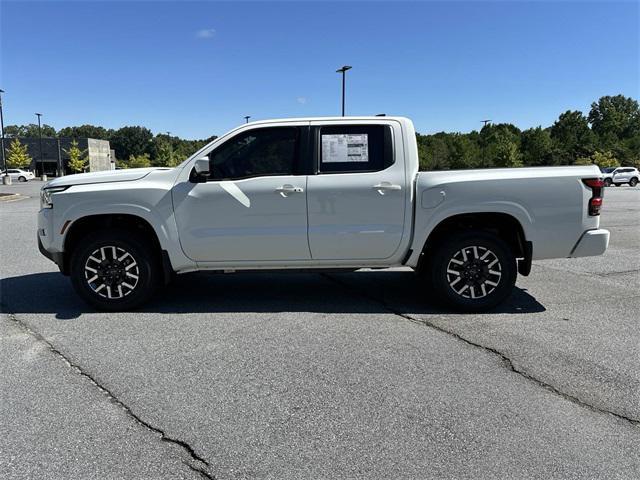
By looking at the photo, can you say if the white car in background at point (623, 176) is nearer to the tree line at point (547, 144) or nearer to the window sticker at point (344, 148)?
the tree line at point (547, 144)

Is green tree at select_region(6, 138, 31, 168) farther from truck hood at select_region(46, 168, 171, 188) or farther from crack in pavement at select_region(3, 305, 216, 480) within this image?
crack in pavement at select_region(3, 305, 216, 480)

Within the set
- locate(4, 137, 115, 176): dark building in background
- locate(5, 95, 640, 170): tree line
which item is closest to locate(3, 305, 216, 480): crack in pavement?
locate(5, 95, 640, 170): tree line

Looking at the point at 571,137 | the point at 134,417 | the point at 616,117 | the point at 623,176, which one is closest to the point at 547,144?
the point at 571,137

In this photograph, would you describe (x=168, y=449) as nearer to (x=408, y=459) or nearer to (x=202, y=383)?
(x=202, y=383)

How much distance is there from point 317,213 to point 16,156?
265ft

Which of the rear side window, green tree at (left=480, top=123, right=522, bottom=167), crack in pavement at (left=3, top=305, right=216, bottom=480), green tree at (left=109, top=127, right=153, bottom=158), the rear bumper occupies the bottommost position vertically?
crack in pavement at (left=3, top=305, right=216, bottom=480)

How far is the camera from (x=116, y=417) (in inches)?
124

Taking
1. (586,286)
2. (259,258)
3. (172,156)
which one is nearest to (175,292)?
(259,258)

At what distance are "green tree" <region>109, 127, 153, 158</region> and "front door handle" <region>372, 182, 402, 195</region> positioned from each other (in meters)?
150

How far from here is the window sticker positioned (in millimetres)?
5230

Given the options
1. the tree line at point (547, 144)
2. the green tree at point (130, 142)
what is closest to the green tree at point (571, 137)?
the tree line at point (547, 144)

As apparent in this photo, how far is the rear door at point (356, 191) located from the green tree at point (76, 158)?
78.3m

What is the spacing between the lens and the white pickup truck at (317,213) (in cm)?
511

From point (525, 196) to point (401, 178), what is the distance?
129cm
